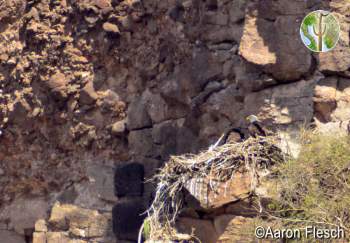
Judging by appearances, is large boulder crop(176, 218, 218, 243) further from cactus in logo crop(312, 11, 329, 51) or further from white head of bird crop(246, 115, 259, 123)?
cactus in logo crop(312, 11, 329, 51)

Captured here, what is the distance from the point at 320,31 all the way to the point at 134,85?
199 centimetres

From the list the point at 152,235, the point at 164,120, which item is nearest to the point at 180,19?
the point at 164,120

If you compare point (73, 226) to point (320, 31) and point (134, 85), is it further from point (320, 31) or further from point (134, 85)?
point (320, 31)

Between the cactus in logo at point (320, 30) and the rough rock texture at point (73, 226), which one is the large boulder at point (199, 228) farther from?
the cactus in logo at point (320, 30)

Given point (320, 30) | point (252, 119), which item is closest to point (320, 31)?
point (320, 30)

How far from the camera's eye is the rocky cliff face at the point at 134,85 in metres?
6.40

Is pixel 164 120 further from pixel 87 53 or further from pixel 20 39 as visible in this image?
pixel 20 39

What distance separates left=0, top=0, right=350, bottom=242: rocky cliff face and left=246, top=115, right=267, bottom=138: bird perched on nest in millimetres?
137

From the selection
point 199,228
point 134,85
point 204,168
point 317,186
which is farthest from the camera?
point 134,85

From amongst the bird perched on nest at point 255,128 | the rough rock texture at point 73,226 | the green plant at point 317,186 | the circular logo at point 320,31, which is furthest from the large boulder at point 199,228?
the circular logo at point 320,31

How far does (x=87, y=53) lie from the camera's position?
26.0 ft

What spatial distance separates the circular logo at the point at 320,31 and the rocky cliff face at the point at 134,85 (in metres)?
0.08

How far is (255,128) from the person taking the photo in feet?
20.6

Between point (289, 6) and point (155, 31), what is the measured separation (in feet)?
4.76
